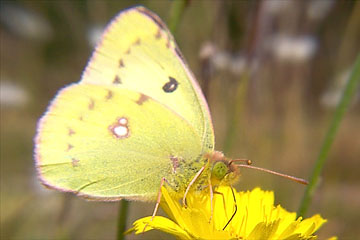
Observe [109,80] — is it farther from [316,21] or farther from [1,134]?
[1,134]

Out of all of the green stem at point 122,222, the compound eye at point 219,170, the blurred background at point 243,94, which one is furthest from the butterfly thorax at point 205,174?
the blurred background at point 243,94

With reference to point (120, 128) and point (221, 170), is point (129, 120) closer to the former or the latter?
point (120, 128)

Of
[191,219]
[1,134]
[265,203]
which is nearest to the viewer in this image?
[191,219]

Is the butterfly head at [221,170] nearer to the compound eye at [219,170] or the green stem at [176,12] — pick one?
the compound eye at [219,170]

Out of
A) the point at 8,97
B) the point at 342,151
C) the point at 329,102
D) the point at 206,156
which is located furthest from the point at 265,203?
the point at 342,151

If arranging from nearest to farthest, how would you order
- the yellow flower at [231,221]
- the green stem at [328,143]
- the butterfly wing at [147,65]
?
the yellow flower at [231,221] → the green stem at [328,143] → the butterfly wing at [147,65]

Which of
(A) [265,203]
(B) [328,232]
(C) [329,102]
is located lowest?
(B) [328,232]

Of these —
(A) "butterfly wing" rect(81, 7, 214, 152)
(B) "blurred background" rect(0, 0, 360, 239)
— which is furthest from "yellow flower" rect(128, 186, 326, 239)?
(B) "blurred background" rect(0, 0, 360, 239)
